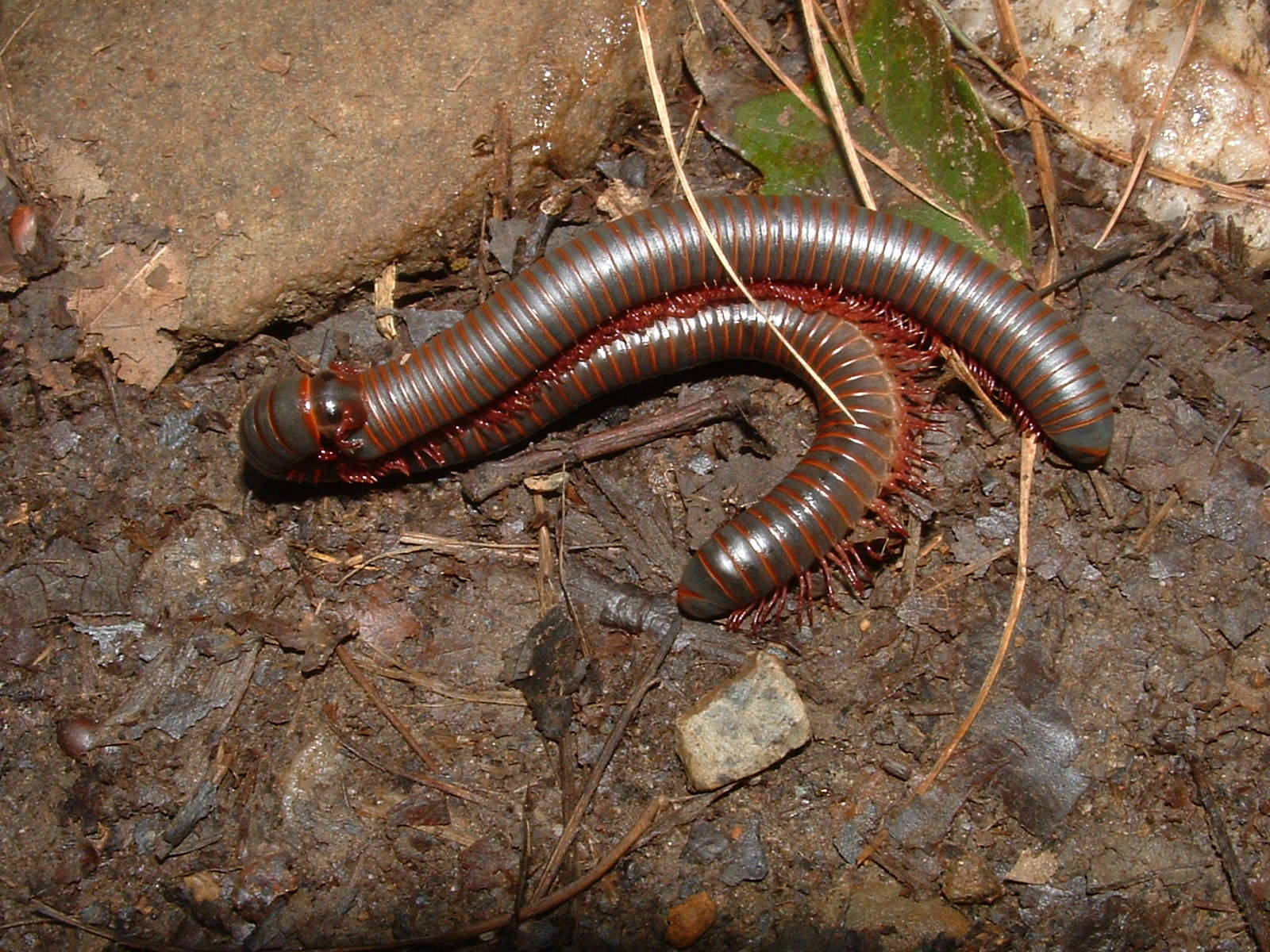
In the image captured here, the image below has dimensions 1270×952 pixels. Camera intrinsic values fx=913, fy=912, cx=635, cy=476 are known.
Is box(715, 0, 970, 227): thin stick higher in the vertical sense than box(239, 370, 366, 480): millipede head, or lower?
higher

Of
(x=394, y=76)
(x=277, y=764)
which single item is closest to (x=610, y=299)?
(x=394, y=76)

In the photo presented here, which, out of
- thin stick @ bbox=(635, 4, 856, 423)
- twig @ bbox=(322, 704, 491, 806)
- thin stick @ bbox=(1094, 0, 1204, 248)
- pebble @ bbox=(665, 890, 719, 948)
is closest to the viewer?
pebble @ bbox=(665, 890, 719, 948)

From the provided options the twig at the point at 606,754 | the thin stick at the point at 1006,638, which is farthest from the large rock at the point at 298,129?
the thin stick at the point at 1006,638

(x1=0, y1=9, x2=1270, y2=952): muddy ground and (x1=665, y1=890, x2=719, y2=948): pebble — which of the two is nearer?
(x1=665, y1=890, x2=719, y2=948): pebble

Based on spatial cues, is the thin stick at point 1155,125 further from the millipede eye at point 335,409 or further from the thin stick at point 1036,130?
the millipede eye at point 335,409

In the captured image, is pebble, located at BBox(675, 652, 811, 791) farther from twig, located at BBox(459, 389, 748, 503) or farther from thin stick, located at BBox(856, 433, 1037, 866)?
twig, located at BBox(459, 389, 748, 503)

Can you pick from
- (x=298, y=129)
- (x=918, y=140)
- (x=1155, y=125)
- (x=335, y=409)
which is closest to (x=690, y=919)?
(x=335, y=409)

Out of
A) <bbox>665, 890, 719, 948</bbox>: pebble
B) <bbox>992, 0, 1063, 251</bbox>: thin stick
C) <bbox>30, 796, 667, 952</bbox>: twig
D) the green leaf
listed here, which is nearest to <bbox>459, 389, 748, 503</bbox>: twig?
the green leaf
